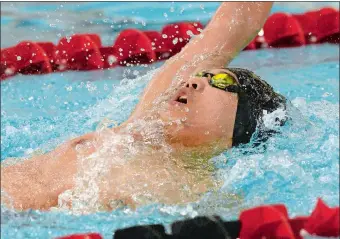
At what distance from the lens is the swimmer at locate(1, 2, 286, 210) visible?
5.42 feet

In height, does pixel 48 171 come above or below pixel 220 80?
below

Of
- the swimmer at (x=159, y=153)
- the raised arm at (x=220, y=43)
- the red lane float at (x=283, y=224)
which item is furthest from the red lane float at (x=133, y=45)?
the red lane float at (x=283, y=224)

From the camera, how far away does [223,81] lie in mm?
1745

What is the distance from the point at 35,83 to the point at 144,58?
56cm

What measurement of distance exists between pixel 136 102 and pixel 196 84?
835mm

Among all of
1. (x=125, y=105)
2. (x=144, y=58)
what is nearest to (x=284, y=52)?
(x=144, y=58)

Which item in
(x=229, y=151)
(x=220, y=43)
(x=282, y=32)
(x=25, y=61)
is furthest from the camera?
(x=282, y=32)

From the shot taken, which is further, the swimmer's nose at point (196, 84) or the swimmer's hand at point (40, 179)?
the swimmer's nose at point (196, 84)

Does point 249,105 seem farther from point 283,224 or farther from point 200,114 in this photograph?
point 283,224

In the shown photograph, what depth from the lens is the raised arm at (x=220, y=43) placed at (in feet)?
6.73

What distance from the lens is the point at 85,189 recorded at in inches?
65.4

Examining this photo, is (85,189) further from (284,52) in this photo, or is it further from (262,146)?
(284,52)

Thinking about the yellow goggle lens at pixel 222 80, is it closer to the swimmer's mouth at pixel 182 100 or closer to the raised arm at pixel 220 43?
the swimmer's mouth at pixel 182 100

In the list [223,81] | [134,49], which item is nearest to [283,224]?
[223,81]
